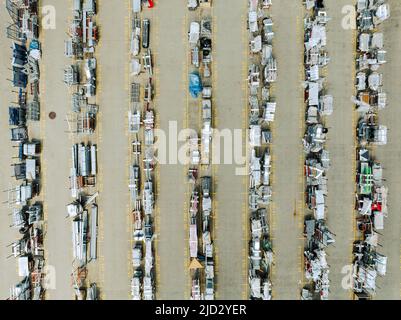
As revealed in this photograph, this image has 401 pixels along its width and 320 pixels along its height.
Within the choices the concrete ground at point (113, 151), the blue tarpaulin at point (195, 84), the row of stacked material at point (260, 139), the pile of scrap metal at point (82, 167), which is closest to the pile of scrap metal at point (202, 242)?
the row of stacked material at point (260, 139)

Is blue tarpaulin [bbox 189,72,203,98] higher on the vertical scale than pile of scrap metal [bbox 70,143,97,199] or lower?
higher

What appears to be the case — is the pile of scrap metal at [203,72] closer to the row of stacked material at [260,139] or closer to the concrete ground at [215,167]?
the concrete ground at [215,167]

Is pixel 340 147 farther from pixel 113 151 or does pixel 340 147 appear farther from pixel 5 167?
pixel 5 167

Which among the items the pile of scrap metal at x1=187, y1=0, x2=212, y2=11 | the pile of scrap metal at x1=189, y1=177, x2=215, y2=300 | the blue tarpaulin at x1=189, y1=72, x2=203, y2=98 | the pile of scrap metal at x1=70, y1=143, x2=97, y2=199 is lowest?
the pile of scrap metal at x1=189, y1=177, x2=215, y2=300

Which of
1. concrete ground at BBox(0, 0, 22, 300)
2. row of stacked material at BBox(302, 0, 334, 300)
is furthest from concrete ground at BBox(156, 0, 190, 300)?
concrete ground at BBox(0, 0, 22, 300)

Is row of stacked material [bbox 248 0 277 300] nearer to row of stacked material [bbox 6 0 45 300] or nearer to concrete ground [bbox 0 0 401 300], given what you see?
concrete ground [bbox 0 0 401 300]

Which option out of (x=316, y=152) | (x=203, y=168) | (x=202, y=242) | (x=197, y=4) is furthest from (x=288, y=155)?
(x=197, y=4)
